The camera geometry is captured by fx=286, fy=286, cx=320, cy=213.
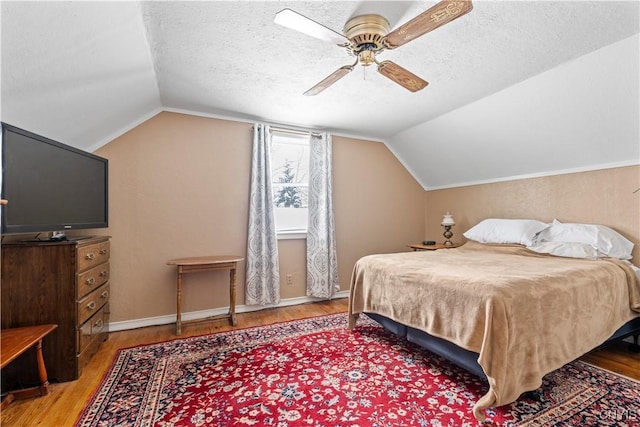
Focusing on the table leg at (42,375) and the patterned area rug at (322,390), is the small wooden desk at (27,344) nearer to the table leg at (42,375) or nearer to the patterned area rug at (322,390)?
the table leg at (42,375)

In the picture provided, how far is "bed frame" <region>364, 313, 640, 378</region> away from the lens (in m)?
1.74

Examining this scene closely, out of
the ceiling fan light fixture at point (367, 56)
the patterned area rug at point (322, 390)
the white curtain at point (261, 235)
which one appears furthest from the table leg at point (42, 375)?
the ceiling fan light fixture at point (367, 56)

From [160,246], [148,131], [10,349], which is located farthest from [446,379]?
[148,131]

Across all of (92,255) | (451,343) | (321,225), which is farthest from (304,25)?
→ (321,225)

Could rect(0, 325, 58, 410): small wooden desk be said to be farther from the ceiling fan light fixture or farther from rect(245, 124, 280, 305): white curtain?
the ceiling fan light fixture

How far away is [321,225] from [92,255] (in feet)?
7.71

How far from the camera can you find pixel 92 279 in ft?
7.09

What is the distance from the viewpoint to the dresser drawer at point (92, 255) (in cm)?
196

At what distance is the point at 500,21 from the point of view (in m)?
1.76

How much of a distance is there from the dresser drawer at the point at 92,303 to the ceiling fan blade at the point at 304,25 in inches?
85.7

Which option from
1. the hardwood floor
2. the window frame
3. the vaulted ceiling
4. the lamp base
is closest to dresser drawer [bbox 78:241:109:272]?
the hardwood floor

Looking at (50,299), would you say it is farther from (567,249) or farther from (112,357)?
(567,249)

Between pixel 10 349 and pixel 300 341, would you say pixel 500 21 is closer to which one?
pixel 300 341

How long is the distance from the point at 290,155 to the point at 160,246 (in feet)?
6.27
